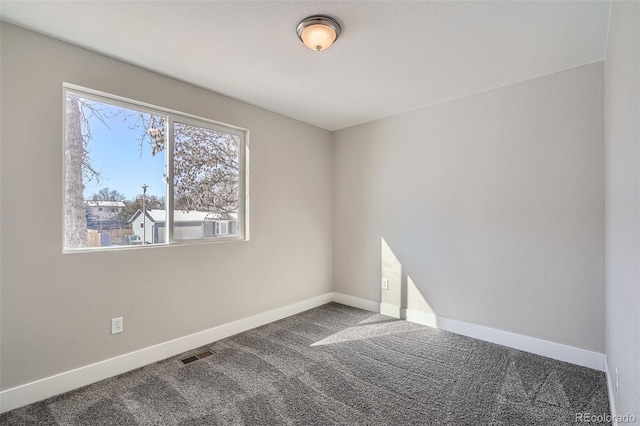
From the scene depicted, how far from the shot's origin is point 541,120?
105 inches

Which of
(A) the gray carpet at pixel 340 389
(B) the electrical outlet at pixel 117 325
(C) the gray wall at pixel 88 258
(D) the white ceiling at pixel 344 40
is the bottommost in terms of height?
(A) the gray carpet at pixel 340 389

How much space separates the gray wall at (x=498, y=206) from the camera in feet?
8.07

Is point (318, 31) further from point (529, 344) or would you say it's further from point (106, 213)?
point (529, 344)

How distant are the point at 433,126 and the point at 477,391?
2.59m

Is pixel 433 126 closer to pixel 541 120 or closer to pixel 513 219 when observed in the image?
pixel 541 120

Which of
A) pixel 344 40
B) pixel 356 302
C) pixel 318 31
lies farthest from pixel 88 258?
pixel 356 302

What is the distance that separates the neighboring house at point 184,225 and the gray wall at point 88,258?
157mm

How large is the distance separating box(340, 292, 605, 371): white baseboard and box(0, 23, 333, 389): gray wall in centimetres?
175

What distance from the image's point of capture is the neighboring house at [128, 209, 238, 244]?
2.59m

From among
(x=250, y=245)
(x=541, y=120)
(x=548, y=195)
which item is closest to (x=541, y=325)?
(x=548, y=195)

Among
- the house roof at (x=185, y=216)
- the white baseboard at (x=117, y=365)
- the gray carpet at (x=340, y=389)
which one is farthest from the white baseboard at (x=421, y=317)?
the house roof at (x=185, y=216)

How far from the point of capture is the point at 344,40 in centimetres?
213

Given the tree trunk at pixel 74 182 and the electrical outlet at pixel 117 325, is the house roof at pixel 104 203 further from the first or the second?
the electrical outlet at pixel 117 325

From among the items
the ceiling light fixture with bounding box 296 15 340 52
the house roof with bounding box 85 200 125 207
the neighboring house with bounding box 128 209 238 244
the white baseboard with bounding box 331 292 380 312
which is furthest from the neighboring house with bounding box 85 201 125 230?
the white baseboard with bounding box 331 292 380 312
